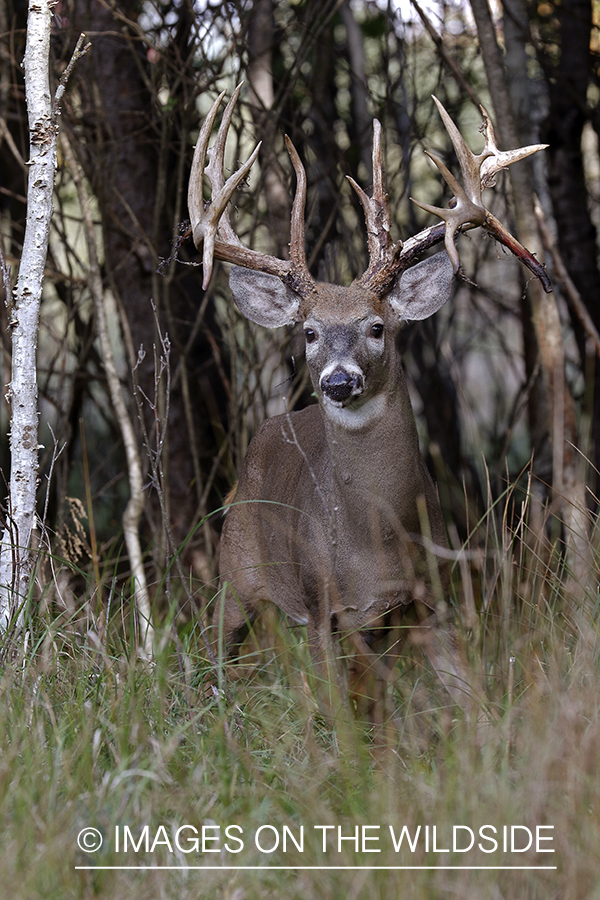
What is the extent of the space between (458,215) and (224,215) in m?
1.00

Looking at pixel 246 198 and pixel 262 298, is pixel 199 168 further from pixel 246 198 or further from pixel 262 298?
pixel 246 198

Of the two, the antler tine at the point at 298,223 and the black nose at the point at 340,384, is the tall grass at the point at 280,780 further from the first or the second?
the antler tine at the point at 298,223

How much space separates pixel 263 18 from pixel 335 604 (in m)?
3.56

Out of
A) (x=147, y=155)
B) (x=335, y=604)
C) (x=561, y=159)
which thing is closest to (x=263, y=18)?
(x=147, y=155)

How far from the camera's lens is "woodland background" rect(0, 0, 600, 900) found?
2.27 meters

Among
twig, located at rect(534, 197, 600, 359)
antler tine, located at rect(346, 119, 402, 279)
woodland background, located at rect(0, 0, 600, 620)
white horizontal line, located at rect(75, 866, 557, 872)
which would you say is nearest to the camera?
white horizontal line, located at rect(75, 866, 557, 872)

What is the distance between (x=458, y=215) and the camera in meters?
3.38

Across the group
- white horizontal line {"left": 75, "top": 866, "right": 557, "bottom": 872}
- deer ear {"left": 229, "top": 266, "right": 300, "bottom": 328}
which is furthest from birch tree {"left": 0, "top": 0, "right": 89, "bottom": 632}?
white horizontal line {"left": 75, "top": 866, "right": 557, "bottom": 872}

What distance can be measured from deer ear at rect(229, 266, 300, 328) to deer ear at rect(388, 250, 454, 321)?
419mm

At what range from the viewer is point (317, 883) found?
2049mm

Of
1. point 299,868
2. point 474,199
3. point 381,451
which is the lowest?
point 299,868

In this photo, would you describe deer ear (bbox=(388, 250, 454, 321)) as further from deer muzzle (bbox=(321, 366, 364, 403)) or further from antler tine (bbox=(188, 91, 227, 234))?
antler tine (bbox=(188, 91, 227, 234))

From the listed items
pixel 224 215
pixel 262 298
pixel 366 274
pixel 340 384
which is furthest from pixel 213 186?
pixel 340 384

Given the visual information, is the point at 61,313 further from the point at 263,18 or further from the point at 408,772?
the point at 408,772
